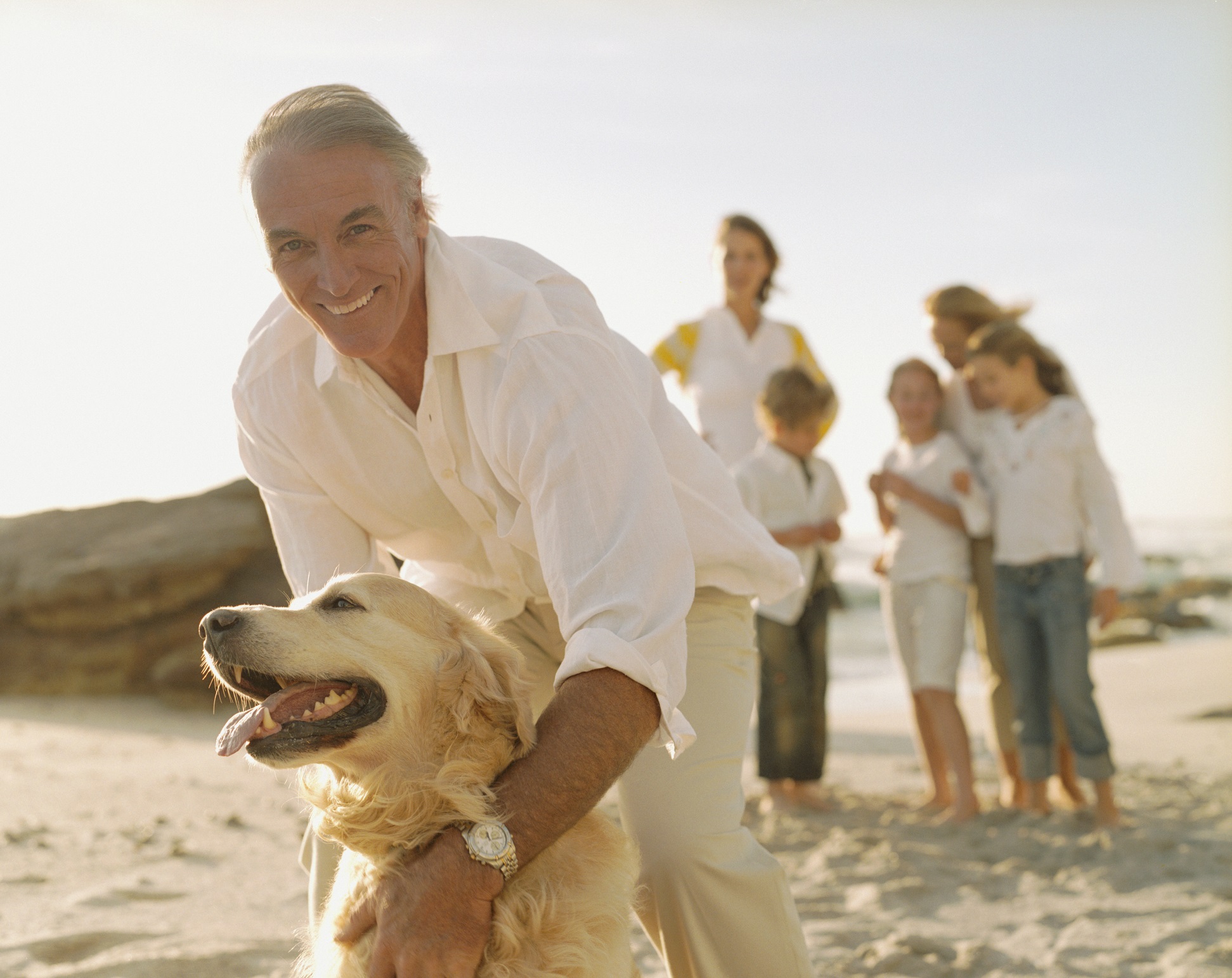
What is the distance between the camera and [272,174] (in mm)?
2068

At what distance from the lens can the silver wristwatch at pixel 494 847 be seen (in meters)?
1.79

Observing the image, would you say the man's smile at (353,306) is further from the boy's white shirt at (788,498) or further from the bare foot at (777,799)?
the bare foot at (777,799)

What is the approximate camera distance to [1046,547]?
198 inches

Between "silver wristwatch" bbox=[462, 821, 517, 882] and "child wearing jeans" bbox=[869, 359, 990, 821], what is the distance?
3864 millimetres

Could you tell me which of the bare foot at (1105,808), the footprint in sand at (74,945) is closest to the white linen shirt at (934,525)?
the bare foot at (1105,808)

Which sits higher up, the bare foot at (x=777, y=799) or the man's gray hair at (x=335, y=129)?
the man's gray hair at (x=335, y=129)

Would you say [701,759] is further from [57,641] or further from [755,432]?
[57,641]

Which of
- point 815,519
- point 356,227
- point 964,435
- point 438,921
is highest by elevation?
point 356,227

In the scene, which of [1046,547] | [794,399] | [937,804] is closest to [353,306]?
[794,399]

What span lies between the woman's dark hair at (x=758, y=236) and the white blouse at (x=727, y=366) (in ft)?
0.83

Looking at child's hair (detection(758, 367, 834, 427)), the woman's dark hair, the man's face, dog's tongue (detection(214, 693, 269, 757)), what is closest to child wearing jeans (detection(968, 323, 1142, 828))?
child's hair (detection(758, 367, 834, 427))

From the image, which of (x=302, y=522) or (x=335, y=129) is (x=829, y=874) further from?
(x=335, y=129)

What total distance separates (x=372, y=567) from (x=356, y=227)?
89 cm

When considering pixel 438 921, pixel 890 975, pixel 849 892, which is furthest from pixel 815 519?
pixel 438 921
